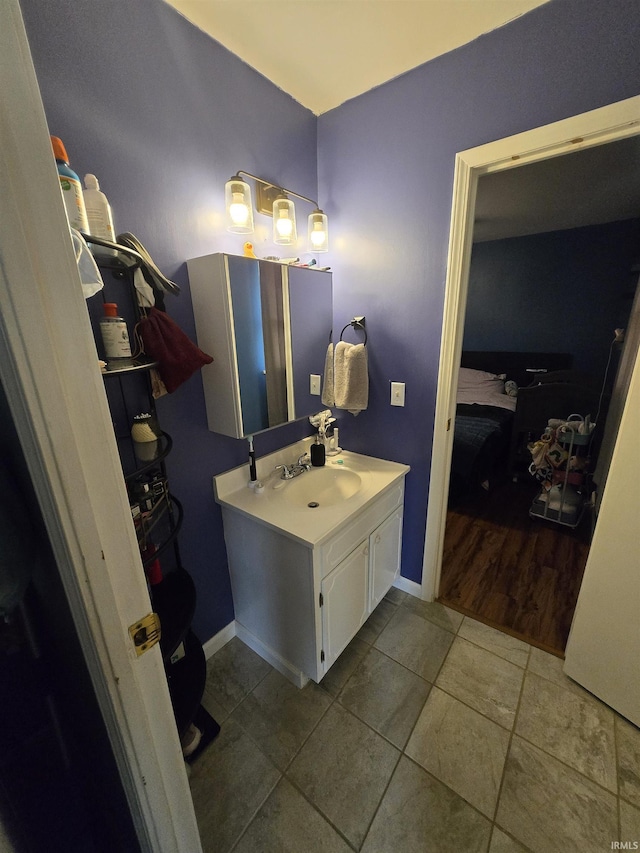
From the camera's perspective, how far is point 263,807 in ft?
3.53

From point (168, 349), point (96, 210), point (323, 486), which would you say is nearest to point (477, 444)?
point (323, 486)

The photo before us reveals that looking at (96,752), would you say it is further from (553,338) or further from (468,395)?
(553,338)

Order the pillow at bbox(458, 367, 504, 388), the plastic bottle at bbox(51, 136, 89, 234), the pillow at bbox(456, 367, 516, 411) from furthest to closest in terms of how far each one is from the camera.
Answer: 1. the pillow at bbox(458, 367, 504, 388)
2. the pillow at bbox(456, 367, 516, 411)
3. the plastic bottle at bbox(51, 136, 89, 234)

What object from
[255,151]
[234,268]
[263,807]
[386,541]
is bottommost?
[263,807]

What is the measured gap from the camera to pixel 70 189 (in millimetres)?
788

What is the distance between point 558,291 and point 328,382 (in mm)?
3362

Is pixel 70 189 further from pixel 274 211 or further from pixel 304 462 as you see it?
pixel 304 462

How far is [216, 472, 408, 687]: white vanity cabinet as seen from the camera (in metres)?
1.24

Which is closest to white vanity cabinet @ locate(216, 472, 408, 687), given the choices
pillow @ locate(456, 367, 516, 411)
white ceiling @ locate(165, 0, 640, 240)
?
white ceiling @ locate(165, 0, 640, 240)

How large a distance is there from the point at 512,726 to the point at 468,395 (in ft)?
9.70

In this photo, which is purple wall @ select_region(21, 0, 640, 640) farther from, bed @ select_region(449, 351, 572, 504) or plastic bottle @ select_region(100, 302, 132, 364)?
bed @ select_region(449, 351, 572, 504)

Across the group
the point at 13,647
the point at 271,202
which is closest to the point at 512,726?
the point at 13,647

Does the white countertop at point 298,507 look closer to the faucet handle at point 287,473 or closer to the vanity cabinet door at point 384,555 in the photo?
the faucet handle at point 287,473

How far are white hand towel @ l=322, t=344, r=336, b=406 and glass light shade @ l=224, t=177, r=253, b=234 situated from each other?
2.13 ft
